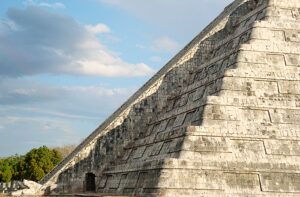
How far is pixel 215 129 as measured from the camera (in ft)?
52.7

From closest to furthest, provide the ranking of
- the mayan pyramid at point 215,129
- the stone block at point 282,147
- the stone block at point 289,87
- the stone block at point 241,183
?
1. the stone block at point 241,183
2. the mayan pyramid at point 215,129
3. the stone block at point 282,147
4. the stone block at point 289,87

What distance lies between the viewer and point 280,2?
67.1ft

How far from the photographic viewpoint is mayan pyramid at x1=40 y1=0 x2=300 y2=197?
15297 mm

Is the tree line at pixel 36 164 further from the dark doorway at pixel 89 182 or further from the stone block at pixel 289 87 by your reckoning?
the stone block at pixel 289 87

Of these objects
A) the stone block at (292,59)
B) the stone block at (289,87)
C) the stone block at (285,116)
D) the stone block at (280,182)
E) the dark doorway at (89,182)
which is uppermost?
the stone block at (292,59)

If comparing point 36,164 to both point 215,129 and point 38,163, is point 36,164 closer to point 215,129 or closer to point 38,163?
point 38,163

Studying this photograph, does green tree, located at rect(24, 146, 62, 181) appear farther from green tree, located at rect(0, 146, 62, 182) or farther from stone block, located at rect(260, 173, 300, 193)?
stone block, located at rect(260, 173, 300, 193)

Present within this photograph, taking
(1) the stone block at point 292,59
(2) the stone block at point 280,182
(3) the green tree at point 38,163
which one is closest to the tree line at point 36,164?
(3) the green tree at point 38,163

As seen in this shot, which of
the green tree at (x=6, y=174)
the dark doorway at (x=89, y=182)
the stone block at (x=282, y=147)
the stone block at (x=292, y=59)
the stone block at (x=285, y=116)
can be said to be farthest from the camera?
the green tree at (x=6, y=174)

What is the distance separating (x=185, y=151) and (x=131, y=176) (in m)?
2.89

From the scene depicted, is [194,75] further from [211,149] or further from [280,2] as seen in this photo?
[211,149]

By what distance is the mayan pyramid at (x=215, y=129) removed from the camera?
1530cm

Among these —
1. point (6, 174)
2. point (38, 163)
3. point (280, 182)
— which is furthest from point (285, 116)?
point (6, 174)

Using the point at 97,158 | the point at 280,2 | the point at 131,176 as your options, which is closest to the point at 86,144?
the point at 97,158
